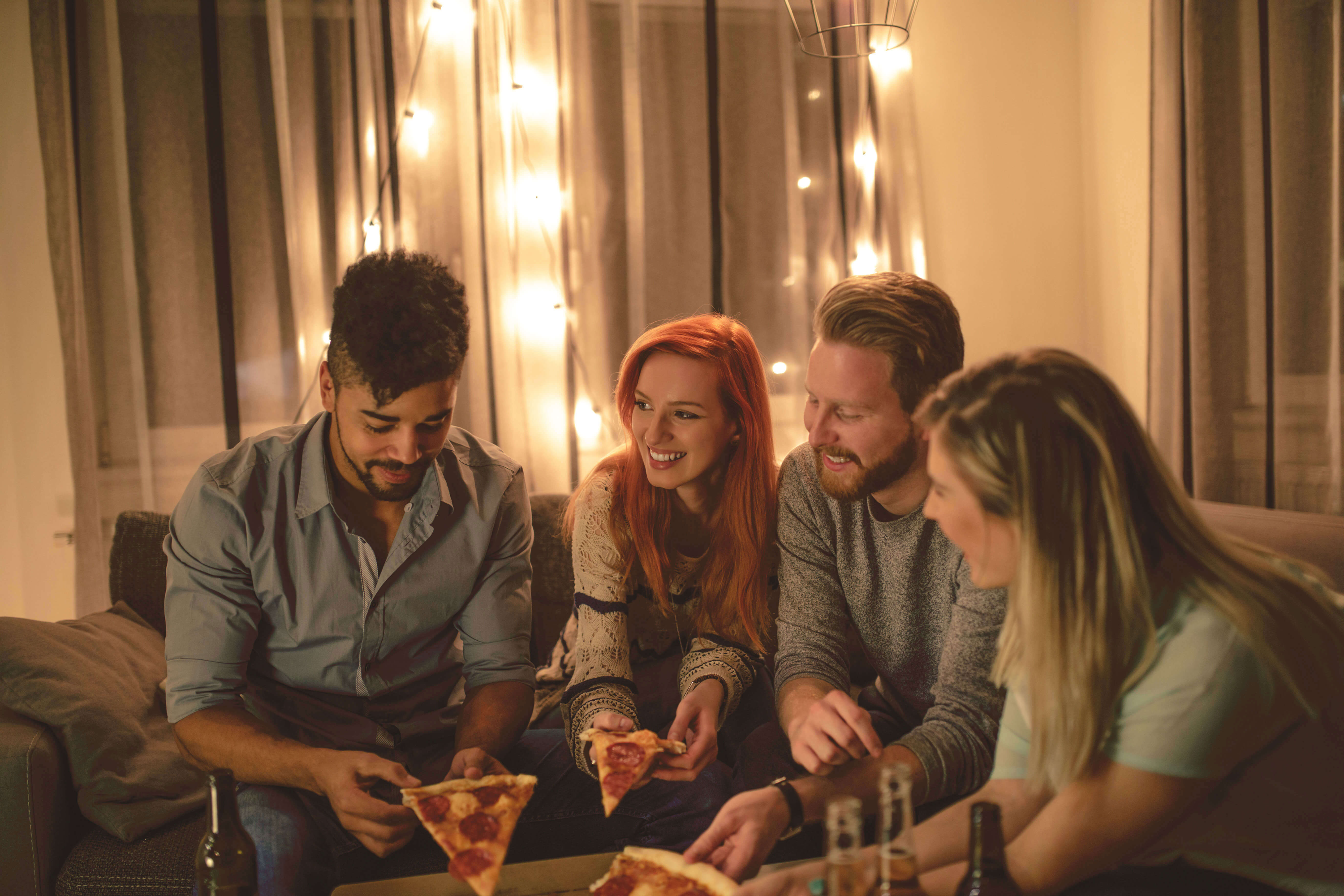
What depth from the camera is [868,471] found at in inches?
72.5

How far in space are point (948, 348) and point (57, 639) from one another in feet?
7.28

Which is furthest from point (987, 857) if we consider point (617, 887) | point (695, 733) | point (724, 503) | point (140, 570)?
point (140, 570)

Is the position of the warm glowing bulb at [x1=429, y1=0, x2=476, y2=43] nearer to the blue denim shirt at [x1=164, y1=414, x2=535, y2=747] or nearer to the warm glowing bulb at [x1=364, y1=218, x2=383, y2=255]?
the warm glowing bulb at [x1=364, y1=218, x2=383, y2=255]

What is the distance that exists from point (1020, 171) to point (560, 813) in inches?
133

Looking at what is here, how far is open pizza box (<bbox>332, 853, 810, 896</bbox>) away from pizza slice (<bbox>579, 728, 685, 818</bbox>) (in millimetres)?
137

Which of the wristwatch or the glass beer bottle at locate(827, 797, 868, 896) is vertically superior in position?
the glass beer bottle at locate(827, 797, 868, 896)

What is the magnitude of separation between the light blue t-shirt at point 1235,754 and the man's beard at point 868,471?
2.02 feet

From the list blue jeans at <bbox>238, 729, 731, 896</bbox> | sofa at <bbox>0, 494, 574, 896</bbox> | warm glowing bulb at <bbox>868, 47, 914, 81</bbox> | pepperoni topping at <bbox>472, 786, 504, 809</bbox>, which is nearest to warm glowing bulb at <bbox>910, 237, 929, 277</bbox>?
warm glowing bulb at <bbox>868, 47, 914, 81</bbox>

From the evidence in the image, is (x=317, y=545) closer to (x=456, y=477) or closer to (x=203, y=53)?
(x=456, y=477)

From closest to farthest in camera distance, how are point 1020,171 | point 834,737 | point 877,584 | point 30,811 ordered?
point 834,737 < point 30,811 < point 877,584 < point 1020,171

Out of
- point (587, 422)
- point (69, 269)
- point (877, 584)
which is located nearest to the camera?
point (877, 584)

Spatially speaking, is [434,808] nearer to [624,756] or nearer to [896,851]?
[624,756]

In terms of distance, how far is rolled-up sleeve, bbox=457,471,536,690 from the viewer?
201 cm

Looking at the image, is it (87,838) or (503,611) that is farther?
(503,611)
